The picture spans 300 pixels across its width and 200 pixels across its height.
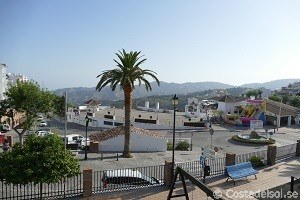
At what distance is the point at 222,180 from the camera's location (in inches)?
713

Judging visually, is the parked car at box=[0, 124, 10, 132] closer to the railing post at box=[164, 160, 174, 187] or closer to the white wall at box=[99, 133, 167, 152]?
the white wall at box=[99, 133, 167, 152]

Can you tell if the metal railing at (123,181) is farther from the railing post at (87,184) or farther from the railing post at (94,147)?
the railing post at (94,147)

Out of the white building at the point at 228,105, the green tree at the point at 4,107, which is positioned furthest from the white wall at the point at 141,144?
the white building at the point at 228,105

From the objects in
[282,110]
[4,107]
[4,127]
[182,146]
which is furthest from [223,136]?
[4,127]

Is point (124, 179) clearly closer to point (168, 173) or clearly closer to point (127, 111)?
point (168, 173)

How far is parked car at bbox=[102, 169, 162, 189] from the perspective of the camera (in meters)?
16.9

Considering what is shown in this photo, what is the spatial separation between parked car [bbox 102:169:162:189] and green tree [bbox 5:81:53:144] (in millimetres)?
15332

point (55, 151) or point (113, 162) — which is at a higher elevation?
point (55, 151)

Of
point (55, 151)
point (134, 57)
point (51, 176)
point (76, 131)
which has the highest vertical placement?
point (134, 57)

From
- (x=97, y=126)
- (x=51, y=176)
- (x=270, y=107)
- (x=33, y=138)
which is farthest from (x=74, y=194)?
(x=270, y=107)

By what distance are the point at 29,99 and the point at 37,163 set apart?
1707cm

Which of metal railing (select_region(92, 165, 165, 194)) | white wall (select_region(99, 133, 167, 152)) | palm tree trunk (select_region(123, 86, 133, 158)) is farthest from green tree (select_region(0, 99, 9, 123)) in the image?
metal railing (select_region(92, 165, 165, 194))

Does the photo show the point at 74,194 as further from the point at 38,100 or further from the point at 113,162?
the point at 38,100

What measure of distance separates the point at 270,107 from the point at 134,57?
4251cm
